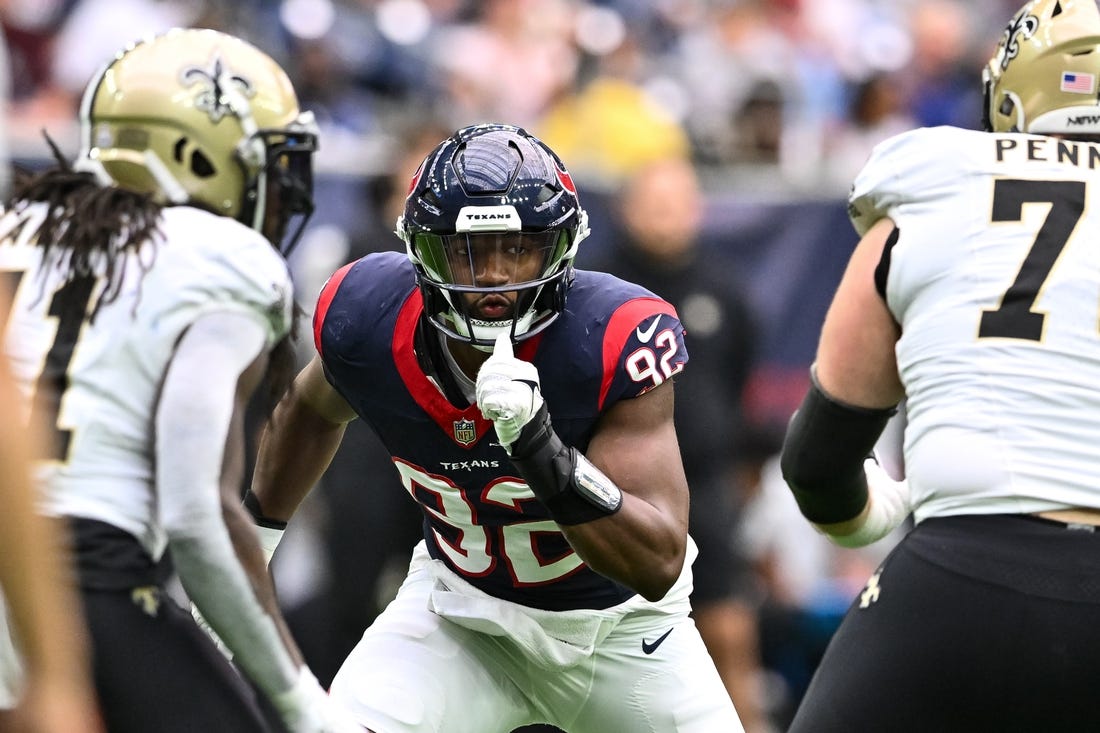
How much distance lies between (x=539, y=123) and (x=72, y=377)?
242 inches

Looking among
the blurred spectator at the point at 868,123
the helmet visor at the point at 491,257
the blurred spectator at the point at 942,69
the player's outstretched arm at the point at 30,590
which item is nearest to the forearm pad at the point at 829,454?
the helmet visor at the point at 491,257

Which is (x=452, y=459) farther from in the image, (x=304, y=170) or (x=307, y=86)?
(x=307, y=86)

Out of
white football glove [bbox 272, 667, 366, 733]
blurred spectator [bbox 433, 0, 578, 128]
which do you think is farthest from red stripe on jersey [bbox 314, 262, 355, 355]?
blurred spectator [bbox 433, 0, 578, 128]

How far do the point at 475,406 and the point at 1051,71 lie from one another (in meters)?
1.33

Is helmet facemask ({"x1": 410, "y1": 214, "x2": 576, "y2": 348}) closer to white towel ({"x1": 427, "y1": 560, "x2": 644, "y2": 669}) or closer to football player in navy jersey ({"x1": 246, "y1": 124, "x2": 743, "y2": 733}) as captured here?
football player in navy jersey ({"x1": 246, "y1": 124, "x2": 743, "y2": 733})

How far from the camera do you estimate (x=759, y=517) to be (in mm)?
7516

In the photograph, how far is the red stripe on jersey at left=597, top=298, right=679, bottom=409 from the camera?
11.3 ft

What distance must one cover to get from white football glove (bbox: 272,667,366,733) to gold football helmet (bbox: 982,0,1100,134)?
1.75 metres

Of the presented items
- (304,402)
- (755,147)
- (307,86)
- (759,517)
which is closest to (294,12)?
(307,86)

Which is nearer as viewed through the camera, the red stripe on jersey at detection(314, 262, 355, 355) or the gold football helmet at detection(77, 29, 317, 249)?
the gold football helmet at detection(77, 29, 317, 249)

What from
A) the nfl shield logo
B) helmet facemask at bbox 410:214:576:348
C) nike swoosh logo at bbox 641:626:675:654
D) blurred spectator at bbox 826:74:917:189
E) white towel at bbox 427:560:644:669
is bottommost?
nike swoosh logo at bbox 641:626:675:654

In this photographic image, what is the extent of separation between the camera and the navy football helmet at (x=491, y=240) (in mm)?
3418

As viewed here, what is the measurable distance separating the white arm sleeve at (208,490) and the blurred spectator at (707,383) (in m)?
3.45

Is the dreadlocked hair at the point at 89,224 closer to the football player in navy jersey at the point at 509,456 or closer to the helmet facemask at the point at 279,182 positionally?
the helmet facemask at the point at 279,182
